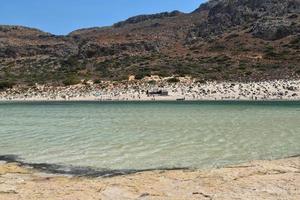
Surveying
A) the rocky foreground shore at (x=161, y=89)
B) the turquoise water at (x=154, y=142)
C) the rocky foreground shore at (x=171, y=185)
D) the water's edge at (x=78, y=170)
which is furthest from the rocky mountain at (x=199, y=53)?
the rocky foreground shore at (x=171, y=185)

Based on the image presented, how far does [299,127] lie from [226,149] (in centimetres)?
690

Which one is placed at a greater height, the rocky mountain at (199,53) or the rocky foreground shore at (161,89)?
the rocky mountain at (199,53)

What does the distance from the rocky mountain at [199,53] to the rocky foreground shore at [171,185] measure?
45281 millimetres

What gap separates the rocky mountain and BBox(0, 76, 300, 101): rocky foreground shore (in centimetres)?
323

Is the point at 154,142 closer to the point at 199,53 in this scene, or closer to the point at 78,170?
the point at 78,170

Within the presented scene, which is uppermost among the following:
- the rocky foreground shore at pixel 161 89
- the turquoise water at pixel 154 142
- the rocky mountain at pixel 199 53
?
the rocky mountain at pixel 199 53

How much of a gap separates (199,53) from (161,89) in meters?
35.0

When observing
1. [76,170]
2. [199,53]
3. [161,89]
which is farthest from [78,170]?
[199,53]

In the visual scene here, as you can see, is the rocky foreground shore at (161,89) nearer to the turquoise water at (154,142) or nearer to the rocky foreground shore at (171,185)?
the turquoise water at (154,142)

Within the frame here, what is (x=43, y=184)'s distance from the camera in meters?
10.5

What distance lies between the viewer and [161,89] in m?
52.6

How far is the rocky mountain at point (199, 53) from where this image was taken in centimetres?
6544

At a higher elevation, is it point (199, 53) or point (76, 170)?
point (199, 53)

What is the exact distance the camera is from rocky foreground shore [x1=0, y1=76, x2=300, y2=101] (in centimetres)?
4762
